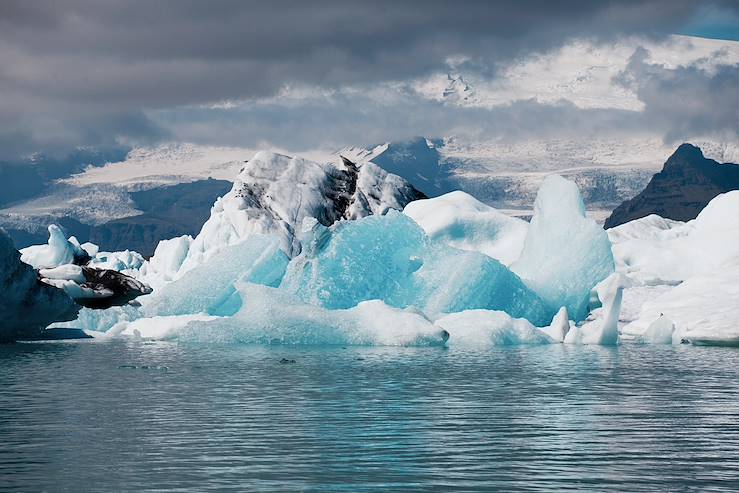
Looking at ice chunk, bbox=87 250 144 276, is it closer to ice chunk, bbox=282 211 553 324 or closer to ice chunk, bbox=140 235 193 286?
ice chunk, bbox=140 235 193 286

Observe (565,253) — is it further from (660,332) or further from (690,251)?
(690,251)

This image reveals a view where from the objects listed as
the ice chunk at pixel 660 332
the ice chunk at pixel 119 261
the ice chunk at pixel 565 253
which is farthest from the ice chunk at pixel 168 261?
the ice chunk at pixel 660 332

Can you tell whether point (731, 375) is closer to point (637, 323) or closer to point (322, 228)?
point (637, 323)

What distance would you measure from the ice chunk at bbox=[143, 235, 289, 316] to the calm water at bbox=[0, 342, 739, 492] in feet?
36.4

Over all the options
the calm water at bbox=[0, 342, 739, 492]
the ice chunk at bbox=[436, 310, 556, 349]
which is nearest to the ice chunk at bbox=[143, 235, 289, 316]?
the ice chunk at bbox=[436, 310, 556, 349]

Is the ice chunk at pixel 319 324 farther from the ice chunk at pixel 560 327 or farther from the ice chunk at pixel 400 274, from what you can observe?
the ice chunk at pixel 560 327

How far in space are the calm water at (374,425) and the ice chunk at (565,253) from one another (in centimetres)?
885

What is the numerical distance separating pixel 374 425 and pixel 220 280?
A: 23338mm

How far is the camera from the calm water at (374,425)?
10.1 metres

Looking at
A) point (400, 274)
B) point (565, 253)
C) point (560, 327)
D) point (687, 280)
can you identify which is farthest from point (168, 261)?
point (687, 280)

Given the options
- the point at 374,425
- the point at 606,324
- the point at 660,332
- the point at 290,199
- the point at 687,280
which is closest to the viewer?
the point at 374,425

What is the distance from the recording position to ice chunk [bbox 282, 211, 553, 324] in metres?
32.1

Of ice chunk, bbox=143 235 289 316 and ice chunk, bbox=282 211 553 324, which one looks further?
ice chunk, bbox=143 235 289 316

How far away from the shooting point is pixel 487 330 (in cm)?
2967
